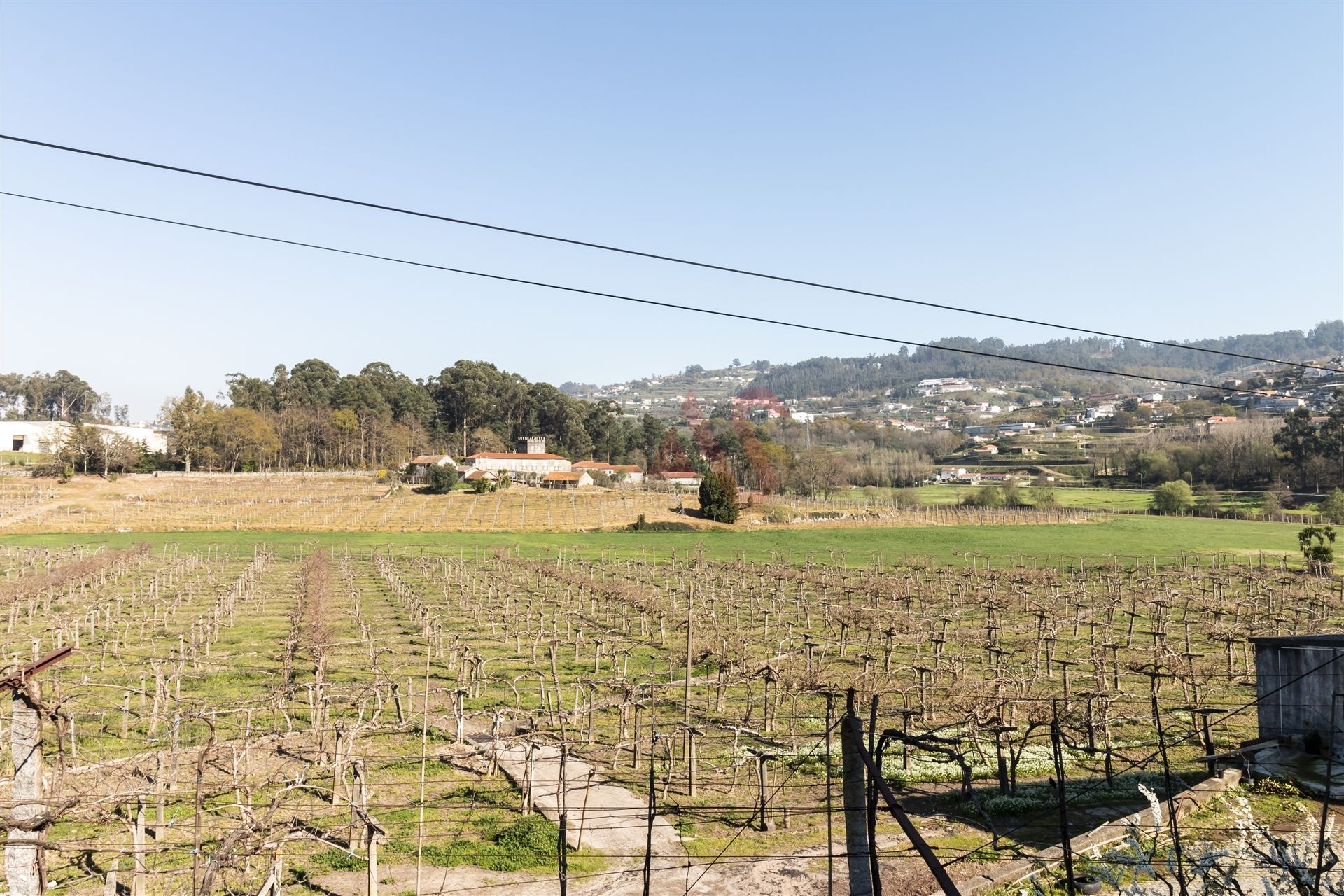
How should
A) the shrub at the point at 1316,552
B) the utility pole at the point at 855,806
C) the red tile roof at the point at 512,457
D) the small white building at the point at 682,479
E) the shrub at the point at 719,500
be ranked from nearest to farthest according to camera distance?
the utility pole at the point at 855,806, the shrub at the point at 1316,552, the shrub at the point at 719,500, the small white building at the point at 682,479, the red tile roof at the point at 512,457

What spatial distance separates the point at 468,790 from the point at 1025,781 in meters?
9.50

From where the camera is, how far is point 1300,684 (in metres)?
14.3

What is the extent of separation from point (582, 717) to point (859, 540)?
49.9 meters

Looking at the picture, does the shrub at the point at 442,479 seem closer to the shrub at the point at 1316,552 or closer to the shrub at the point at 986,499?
the shrub at the point at 986,499

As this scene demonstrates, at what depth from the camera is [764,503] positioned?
8494cm

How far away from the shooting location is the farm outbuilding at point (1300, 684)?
1366 cm

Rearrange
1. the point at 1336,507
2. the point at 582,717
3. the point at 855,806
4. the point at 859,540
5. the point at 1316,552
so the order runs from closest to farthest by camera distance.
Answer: the point at 855,806
the point at 582,717
the point at 1316,552
the point at 859,540
the point at 1336,507

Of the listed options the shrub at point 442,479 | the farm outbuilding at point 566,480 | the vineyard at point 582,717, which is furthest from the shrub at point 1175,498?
the shrub at point 442,479

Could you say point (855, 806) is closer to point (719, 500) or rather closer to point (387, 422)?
point (719, 500)

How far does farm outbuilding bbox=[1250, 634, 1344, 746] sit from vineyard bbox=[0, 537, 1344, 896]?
52.1 inches

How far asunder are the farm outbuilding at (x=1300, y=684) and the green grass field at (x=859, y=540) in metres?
37.1

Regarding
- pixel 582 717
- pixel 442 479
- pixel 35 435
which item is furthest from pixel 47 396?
pixel 582 717

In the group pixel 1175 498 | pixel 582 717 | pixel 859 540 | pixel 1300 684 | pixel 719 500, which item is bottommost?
pixel 859 540

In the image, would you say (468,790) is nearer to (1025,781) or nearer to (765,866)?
(765,866)
